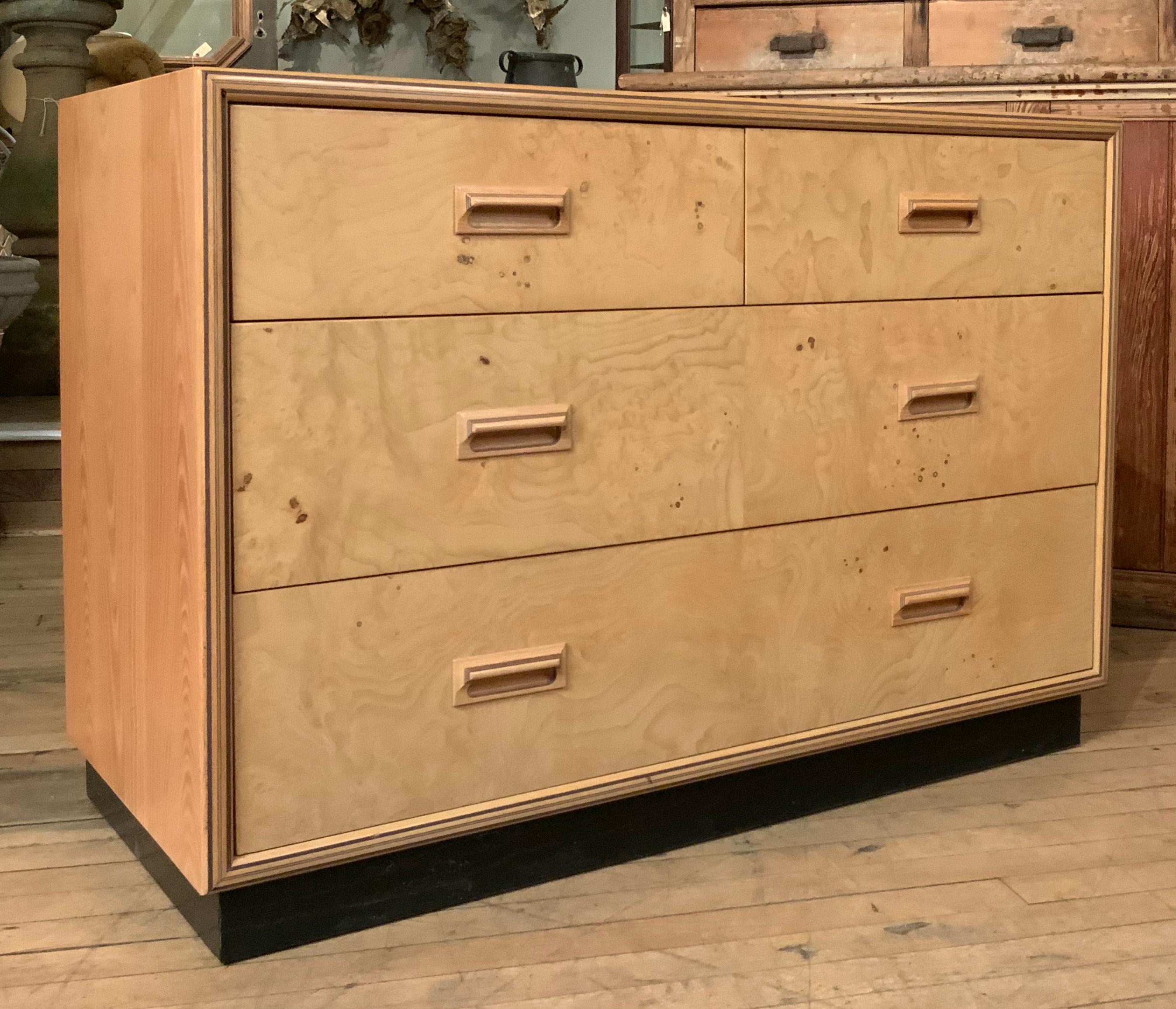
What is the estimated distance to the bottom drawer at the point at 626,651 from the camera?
130cm

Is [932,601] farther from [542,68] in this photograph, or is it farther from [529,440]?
[542,68]

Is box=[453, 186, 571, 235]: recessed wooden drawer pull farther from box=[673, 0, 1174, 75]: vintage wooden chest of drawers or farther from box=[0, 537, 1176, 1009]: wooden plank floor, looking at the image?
box=[673, 0, 1174, 75]: vintage wooden chest of drawers

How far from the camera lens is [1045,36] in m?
2.35

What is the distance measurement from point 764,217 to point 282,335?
0.56m

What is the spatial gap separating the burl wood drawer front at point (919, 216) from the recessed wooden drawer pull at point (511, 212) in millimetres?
238

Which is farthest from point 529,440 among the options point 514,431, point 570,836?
point 570,836

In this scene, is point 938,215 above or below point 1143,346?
above

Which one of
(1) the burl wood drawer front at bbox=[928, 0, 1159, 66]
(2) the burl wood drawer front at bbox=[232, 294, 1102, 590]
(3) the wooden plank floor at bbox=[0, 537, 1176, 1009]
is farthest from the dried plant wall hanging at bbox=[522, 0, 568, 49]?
(3) the wooden plank floor at bbox=[0, 537, 1176, 1009]

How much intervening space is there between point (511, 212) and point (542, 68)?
5.27 feet

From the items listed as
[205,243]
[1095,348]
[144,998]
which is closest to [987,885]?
[1095,348]

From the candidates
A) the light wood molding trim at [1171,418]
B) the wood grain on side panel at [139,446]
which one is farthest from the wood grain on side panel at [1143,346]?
the wood grain on side panel at [139,446]

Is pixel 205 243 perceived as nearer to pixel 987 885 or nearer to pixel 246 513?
Answer: pixel 246 513

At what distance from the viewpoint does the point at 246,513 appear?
1.24 metres

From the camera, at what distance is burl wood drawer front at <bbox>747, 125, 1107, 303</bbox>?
60.1 inches
